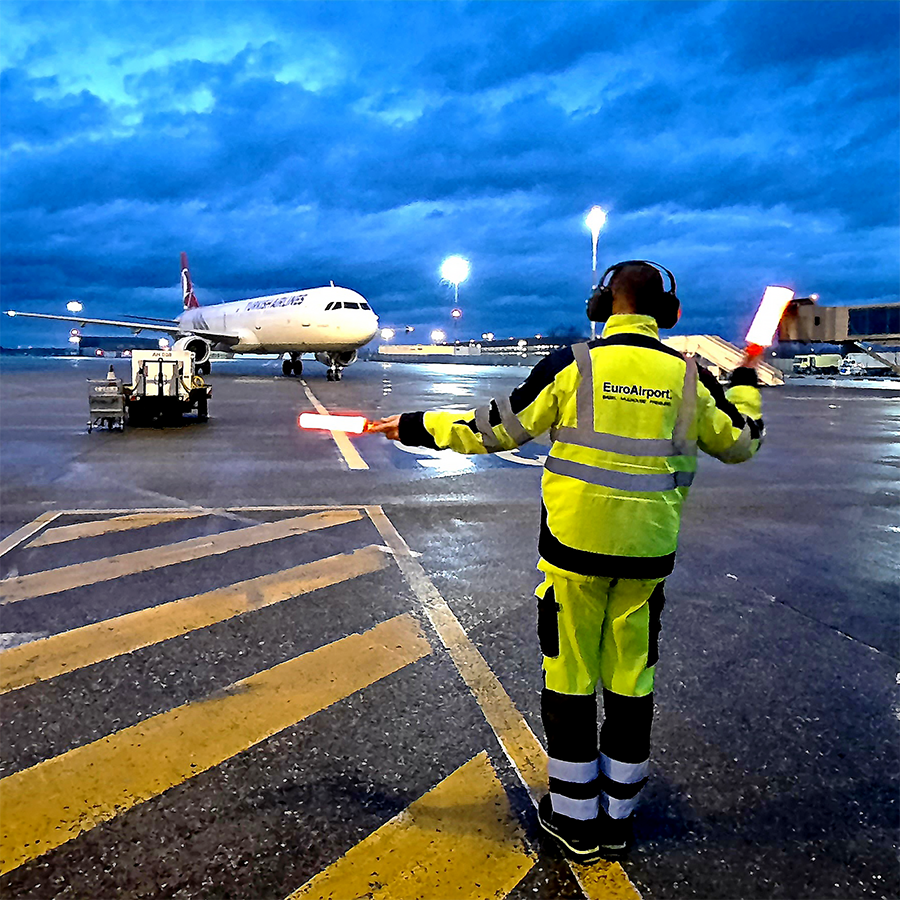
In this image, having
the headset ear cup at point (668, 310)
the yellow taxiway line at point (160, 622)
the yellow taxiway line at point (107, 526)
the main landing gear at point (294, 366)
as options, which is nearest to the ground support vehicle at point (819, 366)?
the main landing gear at point (294, 366)

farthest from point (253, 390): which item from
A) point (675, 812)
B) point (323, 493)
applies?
point (675, 812)

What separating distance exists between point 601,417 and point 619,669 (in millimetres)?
973

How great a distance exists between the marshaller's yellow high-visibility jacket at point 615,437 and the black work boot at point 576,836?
95 cm

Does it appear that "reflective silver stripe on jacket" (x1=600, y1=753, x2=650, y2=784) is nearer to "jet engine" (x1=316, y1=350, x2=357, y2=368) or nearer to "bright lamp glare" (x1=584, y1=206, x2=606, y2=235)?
"bright lamp glare" (x1=584, y1=206, x2=606, y2=235)

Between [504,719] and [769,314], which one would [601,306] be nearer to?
[769,314]

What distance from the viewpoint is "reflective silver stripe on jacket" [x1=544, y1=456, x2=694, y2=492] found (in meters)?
2.77

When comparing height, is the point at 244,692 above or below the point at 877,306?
below

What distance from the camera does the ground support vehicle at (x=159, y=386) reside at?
1661 cm

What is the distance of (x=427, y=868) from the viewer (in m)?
2.72

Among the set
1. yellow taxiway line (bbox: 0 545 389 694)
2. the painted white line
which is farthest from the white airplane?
yellow taxiway line (bbox: 0 545 389 694)

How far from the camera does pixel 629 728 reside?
113 inches

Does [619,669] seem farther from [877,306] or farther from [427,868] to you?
[877,306]

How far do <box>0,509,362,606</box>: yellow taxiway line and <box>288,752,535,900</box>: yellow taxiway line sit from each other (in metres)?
3.95

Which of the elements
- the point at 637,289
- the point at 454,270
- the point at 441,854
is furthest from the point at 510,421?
the point at 454,270
